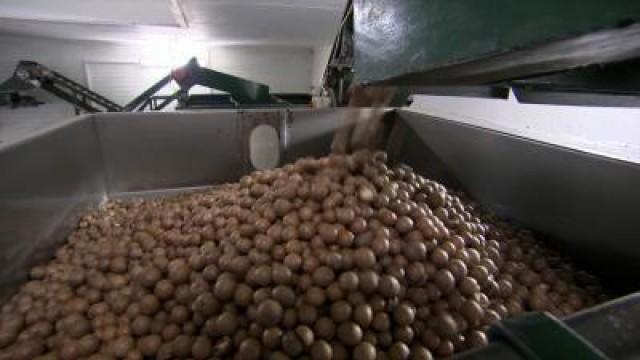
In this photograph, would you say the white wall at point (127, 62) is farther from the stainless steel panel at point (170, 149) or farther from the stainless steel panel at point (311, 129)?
the stainless steel panel at point (311, 129)

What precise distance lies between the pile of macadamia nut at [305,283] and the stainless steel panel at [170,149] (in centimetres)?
54

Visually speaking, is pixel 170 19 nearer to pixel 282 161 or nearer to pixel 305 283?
pixel 282 161

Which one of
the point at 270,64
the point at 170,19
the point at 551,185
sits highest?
the point at 170,19

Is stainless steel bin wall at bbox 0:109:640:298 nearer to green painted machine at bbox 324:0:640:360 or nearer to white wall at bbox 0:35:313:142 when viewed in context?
green painted machine at bbox 324:0:640:360

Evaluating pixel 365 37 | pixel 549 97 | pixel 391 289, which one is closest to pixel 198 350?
pixel 391 289

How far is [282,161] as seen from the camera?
192 cm

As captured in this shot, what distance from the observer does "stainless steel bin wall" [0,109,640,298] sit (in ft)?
3.47

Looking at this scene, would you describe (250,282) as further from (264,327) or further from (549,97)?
(549,97)

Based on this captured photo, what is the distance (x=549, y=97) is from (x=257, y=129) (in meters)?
1.33

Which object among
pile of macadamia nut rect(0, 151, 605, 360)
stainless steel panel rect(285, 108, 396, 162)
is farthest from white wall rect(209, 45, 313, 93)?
pile of macadamia nut rect(0, 151, 605, 360)

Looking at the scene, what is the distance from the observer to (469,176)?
1.64 m

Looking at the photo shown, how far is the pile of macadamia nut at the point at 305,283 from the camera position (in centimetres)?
85

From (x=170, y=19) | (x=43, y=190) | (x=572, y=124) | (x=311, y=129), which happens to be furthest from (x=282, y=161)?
(x=170, y=19)

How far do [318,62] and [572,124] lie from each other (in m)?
5.98
